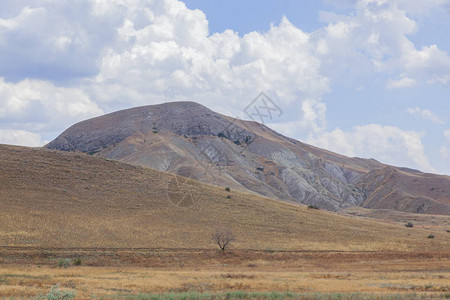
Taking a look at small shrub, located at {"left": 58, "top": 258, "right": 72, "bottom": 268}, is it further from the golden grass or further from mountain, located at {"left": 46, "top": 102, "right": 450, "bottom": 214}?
mountain, located at {"left": 46, "top": 102, "right": 450, "bottom": 214}

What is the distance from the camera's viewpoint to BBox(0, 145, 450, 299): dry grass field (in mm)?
29144

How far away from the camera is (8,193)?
6625cm

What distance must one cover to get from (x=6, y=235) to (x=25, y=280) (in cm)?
2293

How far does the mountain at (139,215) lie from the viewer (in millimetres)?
53938

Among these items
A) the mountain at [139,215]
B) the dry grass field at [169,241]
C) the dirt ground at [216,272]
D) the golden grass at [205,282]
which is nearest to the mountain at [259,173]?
the mountain at [139,215]

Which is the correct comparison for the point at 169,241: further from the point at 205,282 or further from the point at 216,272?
the point at 205,282

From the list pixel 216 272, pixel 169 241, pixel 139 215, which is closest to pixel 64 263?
pixel 216 272

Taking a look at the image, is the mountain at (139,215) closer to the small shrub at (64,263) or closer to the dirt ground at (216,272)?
the dirt ground at (216,272)

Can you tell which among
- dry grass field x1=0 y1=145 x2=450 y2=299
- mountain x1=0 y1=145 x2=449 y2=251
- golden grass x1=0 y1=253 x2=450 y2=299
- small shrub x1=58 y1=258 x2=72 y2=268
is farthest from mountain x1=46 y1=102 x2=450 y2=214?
golden grass x1=0 y1=253 x2=450 y2=299

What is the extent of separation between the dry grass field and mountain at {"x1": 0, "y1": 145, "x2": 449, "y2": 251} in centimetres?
18

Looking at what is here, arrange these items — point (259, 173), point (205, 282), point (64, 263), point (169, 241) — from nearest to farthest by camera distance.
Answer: point (205, 282)
point (64, 263)
point (169, 241)
point (259, 173)

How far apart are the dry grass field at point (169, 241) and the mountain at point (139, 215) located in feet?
0.59

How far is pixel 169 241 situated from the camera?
54.2 meters

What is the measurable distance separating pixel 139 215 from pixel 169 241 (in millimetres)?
13371
